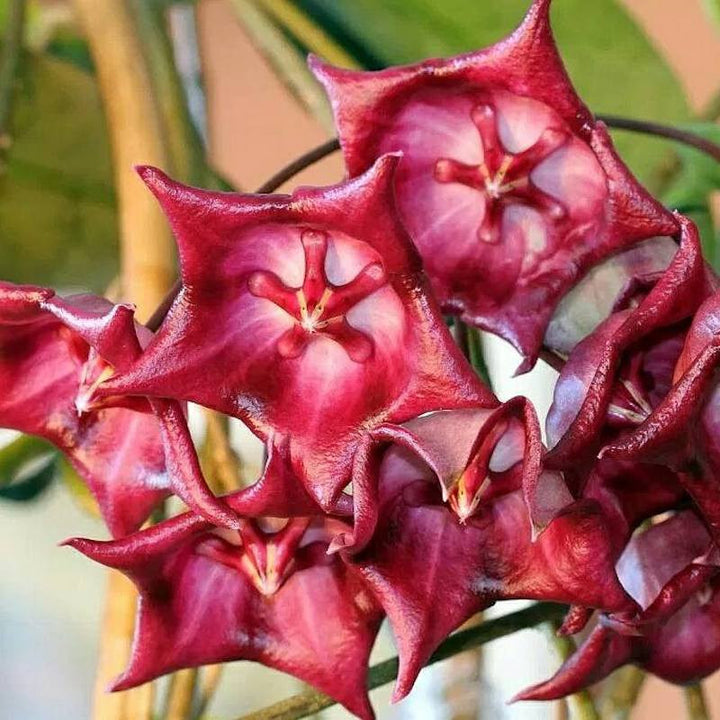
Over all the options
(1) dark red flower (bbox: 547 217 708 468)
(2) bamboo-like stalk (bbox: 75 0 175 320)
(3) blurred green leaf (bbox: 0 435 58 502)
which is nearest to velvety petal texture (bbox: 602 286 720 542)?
(1) dark red flower (bbox: 547 217 708 468)

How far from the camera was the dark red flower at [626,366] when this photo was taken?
220 millimetres

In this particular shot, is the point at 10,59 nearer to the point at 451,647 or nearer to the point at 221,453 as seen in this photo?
the point at 221,453

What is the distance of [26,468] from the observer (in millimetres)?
601

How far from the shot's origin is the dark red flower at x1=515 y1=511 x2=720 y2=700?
25cm

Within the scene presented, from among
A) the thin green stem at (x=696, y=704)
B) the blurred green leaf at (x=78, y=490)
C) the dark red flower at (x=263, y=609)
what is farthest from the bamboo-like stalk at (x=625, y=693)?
the blurred green leaf at (x=78, y=490)

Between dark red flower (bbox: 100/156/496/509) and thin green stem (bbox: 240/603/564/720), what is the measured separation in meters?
0.10

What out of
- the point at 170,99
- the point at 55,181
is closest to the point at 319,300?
the point at 170,99

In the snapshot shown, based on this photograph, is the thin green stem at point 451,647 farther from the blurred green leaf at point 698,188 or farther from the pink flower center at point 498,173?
the blurred green leaf at point 698,188

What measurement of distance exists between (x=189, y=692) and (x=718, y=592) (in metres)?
0.20

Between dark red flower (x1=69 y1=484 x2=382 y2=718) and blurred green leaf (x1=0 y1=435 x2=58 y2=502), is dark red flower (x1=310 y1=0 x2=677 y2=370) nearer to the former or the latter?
dark red flower (x1=69 y1=484 x2=382 y2=718)

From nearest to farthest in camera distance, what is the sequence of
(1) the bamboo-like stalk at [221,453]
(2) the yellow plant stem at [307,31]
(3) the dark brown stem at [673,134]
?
(3) the dark brown stem at [673,134] < (1) the bamboo-like stalk at [221,453] < (2) the yellow plant stem at [307,31]

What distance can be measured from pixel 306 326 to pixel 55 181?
345mm

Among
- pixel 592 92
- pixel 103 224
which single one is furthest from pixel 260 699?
pixel 592 92

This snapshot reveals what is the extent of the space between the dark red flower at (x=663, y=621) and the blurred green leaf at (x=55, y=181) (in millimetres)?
378
